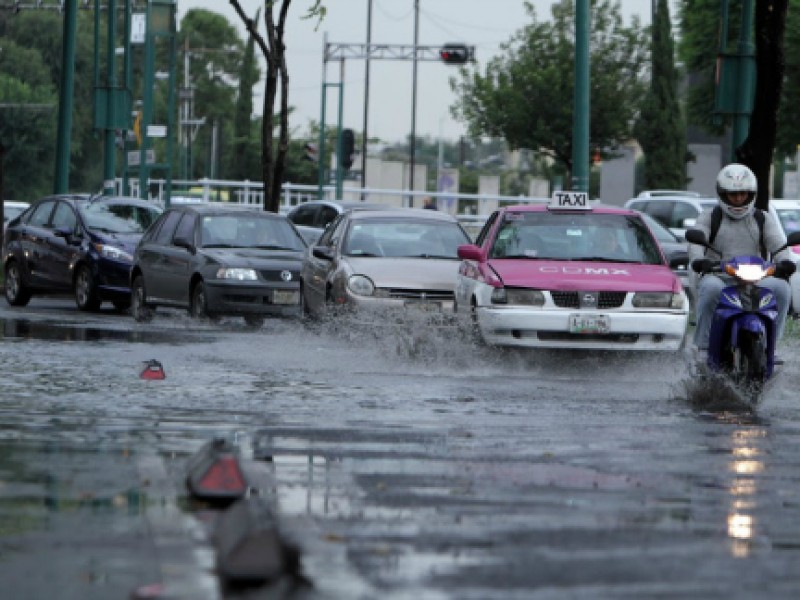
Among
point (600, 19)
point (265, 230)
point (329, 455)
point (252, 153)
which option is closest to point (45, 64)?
point (252, 153)

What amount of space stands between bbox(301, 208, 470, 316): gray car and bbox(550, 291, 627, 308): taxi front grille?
3662mm

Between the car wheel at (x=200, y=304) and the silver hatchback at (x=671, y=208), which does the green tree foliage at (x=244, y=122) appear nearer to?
the silver hatchback at (x=671, y=208)

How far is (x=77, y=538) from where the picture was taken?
25.4ft

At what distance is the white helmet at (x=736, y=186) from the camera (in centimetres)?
1497

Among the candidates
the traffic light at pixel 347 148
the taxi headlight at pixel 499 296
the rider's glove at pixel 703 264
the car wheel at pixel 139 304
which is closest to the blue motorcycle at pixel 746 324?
the rider's glove at pixel 703 264

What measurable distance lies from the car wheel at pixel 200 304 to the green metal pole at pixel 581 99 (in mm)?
4589

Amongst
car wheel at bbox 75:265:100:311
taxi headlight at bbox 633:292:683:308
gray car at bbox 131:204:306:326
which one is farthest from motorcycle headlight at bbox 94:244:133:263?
taxi headlight at bbox 633:292:683:308

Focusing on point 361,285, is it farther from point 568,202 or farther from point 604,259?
point 604,259

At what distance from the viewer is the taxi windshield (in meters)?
18.7

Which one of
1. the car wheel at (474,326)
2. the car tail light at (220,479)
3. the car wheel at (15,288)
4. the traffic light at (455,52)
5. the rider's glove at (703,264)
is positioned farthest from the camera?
the traffic light at (455,52)

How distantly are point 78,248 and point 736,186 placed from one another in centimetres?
1507

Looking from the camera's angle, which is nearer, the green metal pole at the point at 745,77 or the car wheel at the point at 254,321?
the green metal pole at the point at 745,77

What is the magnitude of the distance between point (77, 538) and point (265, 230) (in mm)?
18982

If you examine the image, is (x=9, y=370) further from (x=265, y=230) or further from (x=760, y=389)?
(x=265, y=230)
